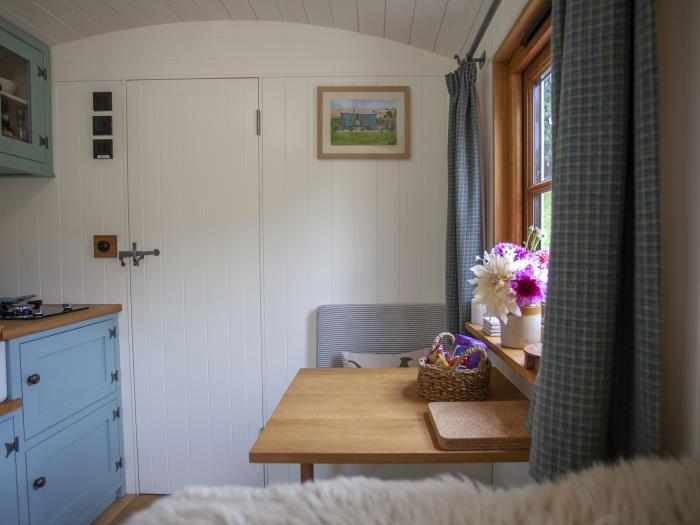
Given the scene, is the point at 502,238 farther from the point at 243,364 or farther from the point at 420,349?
the point at 243,364

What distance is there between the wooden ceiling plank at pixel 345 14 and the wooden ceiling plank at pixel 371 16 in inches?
1.0

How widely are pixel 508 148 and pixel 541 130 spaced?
171 mm

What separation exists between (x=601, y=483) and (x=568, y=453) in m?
0.19

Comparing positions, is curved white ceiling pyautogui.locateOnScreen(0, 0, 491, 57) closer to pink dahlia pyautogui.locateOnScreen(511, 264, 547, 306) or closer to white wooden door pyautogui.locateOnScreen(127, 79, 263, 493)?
white wooden door pyautogui.locateOnScreen(127, 79, 263, 493)

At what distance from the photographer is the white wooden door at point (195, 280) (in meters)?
2.03

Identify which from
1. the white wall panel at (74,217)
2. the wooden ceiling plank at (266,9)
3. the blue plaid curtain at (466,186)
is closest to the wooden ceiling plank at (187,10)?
the wooden ceiling plank at (266,9)

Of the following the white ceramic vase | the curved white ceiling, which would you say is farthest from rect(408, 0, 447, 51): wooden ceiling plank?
the white ceramic vase

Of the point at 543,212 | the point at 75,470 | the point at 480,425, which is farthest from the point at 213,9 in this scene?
the point at 75,470

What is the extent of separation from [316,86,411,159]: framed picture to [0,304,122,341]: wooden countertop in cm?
140

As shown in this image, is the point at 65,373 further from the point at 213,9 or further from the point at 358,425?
the point at 213,9

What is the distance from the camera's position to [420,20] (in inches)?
70.9

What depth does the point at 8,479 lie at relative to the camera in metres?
1.40

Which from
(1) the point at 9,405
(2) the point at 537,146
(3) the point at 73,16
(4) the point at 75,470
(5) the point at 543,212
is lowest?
(4) the point at 75,470

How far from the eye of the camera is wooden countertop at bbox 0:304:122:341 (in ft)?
4.65
